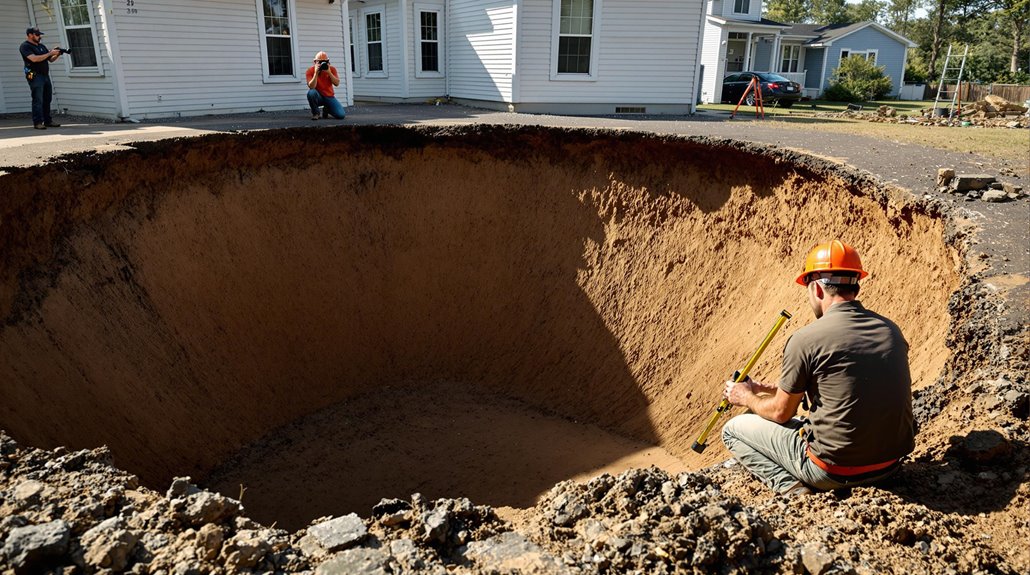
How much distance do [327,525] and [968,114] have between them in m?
26.5

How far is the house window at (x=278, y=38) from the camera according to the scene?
1543cm

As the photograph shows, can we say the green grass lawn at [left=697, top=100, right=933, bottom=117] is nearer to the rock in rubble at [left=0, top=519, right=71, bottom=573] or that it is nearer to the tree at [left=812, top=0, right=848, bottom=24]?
the rock in rubble at [left=0, top=519, right=71, bottom=573]

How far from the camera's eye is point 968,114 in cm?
2250

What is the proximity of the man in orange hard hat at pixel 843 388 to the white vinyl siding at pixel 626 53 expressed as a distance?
44.3 feet

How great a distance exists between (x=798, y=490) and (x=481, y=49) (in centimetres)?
1618

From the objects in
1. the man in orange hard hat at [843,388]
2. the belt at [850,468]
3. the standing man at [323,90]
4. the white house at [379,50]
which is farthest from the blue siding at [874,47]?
the belt at [850,468]

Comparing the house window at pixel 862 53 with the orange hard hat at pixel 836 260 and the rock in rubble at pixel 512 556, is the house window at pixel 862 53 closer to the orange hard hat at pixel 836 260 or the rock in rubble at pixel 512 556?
the orange hard hat at pixel 836 260

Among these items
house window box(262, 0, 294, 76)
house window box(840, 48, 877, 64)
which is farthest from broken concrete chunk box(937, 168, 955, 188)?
house window box(840, 48, 877, 64)

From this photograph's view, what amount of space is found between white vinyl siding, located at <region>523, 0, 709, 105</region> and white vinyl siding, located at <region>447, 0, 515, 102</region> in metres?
0.27

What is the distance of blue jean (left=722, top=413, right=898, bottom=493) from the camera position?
412 cm

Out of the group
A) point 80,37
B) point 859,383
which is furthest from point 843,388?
point 80,37

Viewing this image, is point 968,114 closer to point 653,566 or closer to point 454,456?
point 454,456

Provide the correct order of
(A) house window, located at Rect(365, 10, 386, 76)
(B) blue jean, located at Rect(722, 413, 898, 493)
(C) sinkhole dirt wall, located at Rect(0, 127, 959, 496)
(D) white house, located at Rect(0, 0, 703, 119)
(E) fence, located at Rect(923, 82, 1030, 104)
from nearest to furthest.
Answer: (B) blue jean, located at Rect(722, 413, 898, 493)
(C) sinkhole dirt wall, located at Rect(0, 127, 959, 496)
(D) white house, located at Rect(0, 0, 703, 119)
(A) house window, located at Rect(365, 10, 386, 76)
(E) fence, located at Rect(923, 82, 1030, 104)

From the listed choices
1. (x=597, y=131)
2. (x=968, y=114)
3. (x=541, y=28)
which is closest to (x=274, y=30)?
(x=541, y=28)
